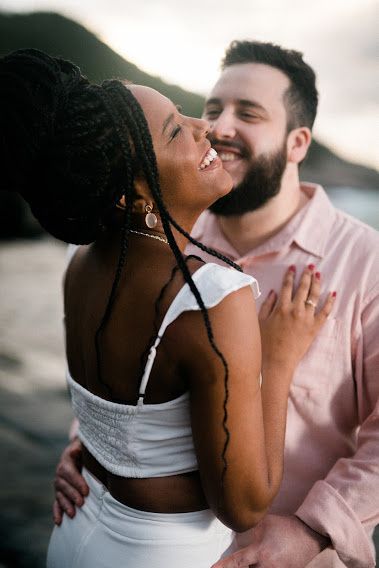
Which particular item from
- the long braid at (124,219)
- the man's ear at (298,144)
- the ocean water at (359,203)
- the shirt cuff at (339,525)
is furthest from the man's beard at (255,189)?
the ocean water at (359,203)

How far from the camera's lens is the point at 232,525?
1438 millimetres

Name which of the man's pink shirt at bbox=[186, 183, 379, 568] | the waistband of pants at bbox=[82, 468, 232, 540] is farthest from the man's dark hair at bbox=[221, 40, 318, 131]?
the waistband of pants at bbox=[82, 468, 232, 540]

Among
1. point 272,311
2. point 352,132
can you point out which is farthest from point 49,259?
point 272,311

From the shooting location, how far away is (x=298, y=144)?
244 centimetres

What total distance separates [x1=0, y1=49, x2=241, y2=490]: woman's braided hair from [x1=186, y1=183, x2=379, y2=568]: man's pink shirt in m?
0.62

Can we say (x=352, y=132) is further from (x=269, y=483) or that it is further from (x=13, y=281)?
(x=13, y=281)

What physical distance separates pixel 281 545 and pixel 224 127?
1.44m

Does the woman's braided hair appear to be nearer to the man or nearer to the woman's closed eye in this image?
the woman's closed eye

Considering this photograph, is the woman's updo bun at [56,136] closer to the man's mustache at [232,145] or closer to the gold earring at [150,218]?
the gold earring at [150,218]

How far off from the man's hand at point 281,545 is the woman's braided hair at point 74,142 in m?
0.47

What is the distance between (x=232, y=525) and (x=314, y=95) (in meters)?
1.82

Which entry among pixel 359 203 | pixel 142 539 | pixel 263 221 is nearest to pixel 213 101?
pixel 263 221

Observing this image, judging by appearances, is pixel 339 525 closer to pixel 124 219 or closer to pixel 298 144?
pixel 124 219

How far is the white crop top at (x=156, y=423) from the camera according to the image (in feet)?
4.08
